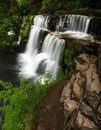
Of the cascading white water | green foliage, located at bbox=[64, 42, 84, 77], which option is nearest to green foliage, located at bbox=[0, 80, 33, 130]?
green foliage, located at bbox=[64, 42, 84, 77]

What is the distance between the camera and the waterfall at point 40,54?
17688 mm

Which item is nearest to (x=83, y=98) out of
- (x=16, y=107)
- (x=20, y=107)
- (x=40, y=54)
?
(x=20, y=107)

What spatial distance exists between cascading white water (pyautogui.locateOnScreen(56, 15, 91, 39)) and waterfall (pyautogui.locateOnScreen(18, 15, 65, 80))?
1294 millimetres

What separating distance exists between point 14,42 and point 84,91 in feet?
45.5

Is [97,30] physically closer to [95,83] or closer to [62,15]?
[62,15]

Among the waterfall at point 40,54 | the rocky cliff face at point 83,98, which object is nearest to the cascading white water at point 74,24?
the waterfall at point 40,54

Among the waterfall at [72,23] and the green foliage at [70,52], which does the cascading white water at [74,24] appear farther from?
the green foliage at [70,52]

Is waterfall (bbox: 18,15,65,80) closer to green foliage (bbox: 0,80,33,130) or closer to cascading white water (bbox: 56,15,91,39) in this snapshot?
cascading white water (bbox: 56,15,91,39)

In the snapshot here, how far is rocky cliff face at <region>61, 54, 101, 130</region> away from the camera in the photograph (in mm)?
8336

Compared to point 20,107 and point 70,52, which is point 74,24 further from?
point 20,107

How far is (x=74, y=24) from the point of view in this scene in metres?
21.0

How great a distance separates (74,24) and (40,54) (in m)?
3.55

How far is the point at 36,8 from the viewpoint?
25.6m

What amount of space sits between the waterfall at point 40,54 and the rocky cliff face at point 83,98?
665 centimetres
